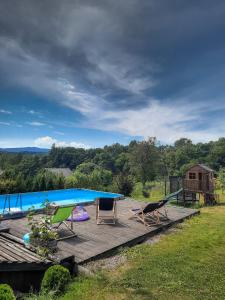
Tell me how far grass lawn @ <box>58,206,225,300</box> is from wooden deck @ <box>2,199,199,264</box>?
0.51 metres

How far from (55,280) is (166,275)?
202cm

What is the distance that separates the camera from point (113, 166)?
60750 mm

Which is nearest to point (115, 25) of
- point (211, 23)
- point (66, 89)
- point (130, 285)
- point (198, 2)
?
point (198, 2)

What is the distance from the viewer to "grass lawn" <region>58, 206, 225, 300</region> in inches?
157

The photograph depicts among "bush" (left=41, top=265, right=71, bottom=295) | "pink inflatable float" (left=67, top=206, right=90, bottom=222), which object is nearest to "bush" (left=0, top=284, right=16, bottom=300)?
"bush" (left=41, top=265, right=71, bottom=295)

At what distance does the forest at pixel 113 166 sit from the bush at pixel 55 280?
1119 centimetres

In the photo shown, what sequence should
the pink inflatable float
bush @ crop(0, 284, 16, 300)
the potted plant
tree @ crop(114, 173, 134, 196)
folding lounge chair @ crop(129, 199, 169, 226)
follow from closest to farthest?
bush @ crop(0, 284, 16, 300) → the potted plant → folding lounge chair @ crop(129, 199, 169, 226) → the pink inflatable float → tree @ crop(114, 173, 134, 196)

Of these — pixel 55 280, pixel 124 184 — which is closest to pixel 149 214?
pixel 55 280

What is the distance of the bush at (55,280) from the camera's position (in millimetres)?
4039

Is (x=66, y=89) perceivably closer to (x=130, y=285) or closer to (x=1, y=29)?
(x=1, y=29)

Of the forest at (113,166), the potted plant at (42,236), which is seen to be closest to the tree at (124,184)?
the forest at (113,166)

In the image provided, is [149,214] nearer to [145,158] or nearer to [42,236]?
[42,236]

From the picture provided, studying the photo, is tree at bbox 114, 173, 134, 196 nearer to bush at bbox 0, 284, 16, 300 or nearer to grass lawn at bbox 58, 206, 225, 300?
grass lawn at bbox 58, 206, 225, 300

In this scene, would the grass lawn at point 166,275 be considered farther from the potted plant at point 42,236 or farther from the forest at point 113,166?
the forest at point 113,166
